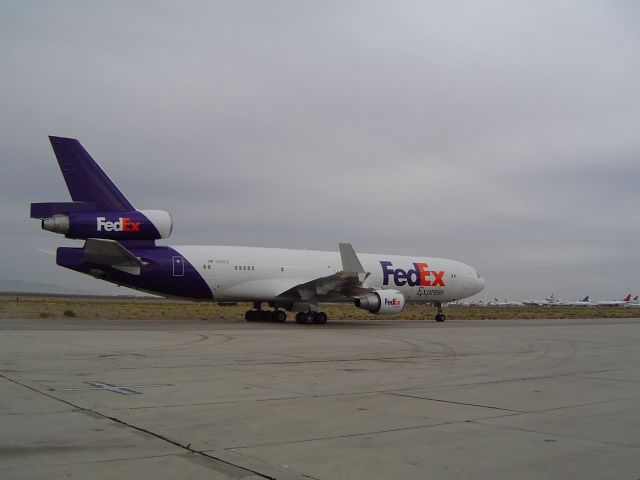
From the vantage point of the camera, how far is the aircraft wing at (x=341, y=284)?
27031 mm

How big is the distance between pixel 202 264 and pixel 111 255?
4.44 meters

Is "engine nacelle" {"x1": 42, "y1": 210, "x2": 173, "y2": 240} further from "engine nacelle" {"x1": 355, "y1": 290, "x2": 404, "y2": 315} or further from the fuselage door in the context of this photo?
"engine nacelle" {"x1": 355, "y1": 290, "x2": 404, "y2": 315}

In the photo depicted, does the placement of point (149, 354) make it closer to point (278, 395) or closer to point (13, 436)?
point (278, 395)

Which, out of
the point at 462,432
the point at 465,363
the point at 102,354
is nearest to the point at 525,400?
the point at 462,432

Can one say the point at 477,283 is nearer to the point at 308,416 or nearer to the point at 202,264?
the point at 202,264

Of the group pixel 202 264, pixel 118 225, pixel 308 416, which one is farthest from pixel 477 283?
pixel 308 416

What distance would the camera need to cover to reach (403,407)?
295 inches

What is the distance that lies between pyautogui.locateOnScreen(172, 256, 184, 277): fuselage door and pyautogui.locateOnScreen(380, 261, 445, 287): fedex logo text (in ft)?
36.8

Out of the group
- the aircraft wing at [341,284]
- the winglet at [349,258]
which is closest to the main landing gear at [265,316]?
the aircraft wing at [341,284]

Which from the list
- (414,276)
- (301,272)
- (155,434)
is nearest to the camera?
(155,434)

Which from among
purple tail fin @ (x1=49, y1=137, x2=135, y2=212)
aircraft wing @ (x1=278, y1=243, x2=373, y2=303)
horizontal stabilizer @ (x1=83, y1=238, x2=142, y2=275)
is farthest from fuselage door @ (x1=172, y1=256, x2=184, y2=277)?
aircraft wing @ (x1=278, y1=243, x2=373, y2=303)

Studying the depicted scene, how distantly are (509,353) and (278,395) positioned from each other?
28.6ft

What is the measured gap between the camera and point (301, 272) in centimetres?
3033

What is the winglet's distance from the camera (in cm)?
2705
